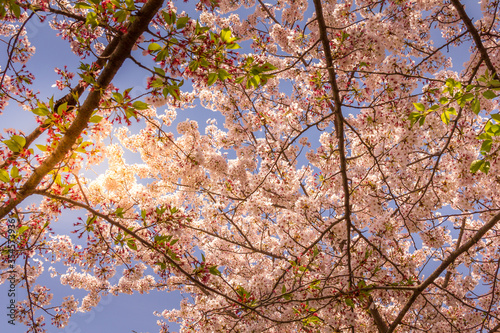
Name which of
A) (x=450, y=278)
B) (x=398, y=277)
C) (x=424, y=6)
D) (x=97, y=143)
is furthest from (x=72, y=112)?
(x=450, y=278)

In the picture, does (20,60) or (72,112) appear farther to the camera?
(20,60)

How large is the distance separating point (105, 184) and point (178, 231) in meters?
4.33

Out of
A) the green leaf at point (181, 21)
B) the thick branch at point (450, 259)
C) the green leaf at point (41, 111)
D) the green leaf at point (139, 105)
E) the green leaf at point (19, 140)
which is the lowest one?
the thick branch at point (450, 259)

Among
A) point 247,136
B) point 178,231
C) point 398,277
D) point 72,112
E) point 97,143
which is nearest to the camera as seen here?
point 72,112

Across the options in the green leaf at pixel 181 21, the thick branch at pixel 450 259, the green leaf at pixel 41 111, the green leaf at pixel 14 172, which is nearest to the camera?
the green leaf at pixel 181 21

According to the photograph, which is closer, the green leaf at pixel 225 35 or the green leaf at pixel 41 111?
the green leaf at pixel 225 35

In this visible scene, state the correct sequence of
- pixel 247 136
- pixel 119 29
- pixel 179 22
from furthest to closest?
1. pixel 247 136
2. pixel 119 29
3. pixel 179 22

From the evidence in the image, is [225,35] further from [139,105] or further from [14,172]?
[14,172]

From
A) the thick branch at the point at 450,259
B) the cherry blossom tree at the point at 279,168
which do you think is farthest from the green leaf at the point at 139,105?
the thick branch at the point at 450,259

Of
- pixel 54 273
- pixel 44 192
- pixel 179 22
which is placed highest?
pixel 54 273

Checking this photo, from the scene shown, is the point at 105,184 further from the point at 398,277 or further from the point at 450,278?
the point at 450,278

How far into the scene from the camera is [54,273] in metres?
7.67

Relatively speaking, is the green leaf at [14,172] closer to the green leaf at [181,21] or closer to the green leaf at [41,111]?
the green leaf at [41,111]

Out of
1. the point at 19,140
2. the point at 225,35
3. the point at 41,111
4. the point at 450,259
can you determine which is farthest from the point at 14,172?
the point at 450,259
